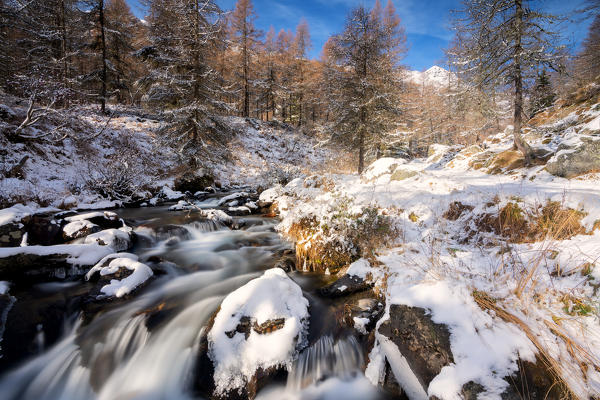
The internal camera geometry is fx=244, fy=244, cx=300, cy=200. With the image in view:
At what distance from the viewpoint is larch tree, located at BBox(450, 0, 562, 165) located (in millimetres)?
8914

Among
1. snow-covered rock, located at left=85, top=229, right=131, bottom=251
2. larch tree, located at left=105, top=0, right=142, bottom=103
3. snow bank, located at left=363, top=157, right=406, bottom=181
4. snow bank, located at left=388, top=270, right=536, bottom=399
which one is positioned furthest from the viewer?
larch tree, located at left=105, top=0, right=142, bottom=103

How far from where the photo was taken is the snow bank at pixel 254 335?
2936 mm

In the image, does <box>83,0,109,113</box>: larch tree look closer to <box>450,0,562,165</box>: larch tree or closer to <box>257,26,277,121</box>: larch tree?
<box>257,26,277,121</box>: larch tree

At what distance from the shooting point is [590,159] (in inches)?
247

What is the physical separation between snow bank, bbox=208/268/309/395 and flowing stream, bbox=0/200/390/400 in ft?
0.86

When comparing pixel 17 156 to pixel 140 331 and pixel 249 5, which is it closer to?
pixel 140 331

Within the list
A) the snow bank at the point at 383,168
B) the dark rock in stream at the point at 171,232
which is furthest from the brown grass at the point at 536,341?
the snow bank at the point at 383,168

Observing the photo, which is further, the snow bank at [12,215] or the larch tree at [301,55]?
the larch tree at [301,55]

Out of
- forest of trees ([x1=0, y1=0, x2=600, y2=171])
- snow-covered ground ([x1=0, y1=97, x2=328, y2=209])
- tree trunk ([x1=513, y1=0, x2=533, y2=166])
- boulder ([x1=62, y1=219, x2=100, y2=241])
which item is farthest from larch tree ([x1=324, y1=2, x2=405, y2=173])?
boulder ([x1=62, y1=219, x2=100, y2=241])

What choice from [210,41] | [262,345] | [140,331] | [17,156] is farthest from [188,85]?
[262,345]

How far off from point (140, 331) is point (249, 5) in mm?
32408

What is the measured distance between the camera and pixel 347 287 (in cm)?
431

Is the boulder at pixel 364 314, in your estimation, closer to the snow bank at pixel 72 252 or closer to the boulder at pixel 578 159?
the snow bank at pixel 72 252

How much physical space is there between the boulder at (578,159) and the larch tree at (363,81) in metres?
7.29
